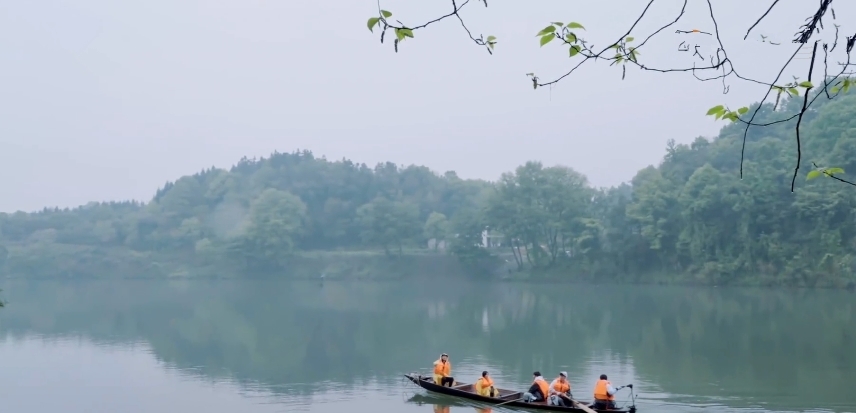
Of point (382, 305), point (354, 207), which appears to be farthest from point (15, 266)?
point (382, 305)

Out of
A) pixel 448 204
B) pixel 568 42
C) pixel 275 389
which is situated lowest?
pixel 275 389

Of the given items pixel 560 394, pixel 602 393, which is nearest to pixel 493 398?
pixel 560 394

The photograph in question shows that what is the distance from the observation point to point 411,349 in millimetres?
19469

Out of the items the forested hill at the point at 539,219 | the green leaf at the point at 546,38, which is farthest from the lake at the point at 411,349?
the green leaf at the point at 546,38

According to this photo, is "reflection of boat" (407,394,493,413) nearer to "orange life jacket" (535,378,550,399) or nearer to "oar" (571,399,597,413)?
"orange life jacket" (535,378,550,399)

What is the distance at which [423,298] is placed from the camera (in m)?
34.6

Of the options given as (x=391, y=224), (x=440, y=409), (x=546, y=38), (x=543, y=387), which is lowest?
(x=440, y=409)

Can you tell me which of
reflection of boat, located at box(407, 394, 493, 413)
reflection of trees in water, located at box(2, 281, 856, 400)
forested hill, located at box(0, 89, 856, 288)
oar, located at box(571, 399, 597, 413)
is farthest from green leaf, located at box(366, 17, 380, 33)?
forested hill, located at box(0, 89, 856, 288)

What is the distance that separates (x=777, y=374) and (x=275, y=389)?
8.96m

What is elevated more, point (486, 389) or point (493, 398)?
point (486, 389)

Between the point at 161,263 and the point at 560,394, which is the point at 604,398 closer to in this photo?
the point at 560,394

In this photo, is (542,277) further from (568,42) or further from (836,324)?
(568,42)

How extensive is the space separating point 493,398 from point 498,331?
33.1 feet

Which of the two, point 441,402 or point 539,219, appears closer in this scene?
point 441,402
